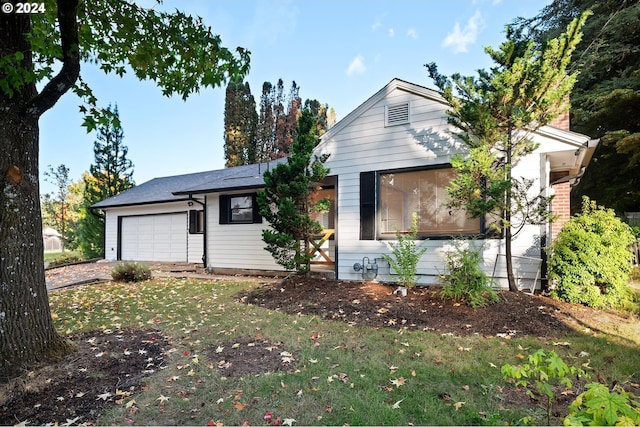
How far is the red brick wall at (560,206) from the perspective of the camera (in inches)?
304

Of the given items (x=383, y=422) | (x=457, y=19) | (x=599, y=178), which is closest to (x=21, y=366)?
(x=383, y=422)

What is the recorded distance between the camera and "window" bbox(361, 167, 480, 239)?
25.0 feet

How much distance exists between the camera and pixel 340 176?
8.14 m

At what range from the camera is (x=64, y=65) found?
3.36 metres

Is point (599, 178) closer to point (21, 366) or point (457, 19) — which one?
→ point (457, 19)

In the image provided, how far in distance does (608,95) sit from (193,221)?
51.1 ft

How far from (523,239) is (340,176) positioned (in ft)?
13.5

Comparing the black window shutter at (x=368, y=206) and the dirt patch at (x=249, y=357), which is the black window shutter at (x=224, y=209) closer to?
the black window shutter at (x=368, y=206)

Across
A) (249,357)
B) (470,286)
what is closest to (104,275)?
(249,357)

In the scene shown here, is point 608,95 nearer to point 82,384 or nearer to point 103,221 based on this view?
point 82,384

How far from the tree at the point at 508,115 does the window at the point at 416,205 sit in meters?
1.33

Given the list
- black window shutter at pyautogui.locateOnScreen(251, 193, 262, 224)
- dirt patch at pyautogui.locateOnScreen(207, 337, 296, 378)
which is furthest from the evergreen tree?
dirt patch at pyautogui.locateOnScreen(207, 337, 296, 378)

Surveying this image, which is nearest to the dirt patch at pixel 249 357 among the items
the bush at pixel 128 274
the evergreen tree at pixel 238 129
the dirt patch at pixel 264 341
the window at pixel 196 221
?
the dirt patch at pixel 264 341

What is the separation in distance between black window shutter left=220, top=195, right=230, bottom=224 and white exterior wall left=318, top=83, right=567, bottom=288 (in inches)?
167
